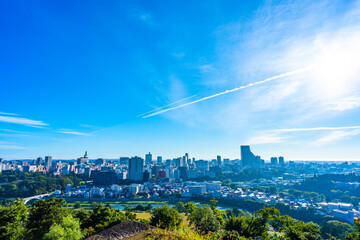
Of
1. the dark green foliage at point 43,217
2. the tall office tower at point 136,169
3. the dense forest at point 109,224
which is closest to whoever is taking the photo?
the dense forest at point 109,224

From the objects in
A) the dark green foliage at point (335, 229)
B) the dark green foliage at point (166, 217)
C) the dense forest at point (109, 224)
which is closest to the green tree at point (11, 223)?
the dense forest at point (109, 224)

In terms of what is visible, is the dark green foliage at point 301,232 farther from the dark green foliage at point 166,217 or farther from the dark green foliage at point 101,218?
the dark green foliage at point 101,218

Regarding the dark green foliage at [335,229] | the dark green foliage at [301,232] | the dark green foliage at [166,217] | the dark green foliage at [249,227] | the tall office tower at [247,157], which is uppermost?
the tall office tower at [247,157]

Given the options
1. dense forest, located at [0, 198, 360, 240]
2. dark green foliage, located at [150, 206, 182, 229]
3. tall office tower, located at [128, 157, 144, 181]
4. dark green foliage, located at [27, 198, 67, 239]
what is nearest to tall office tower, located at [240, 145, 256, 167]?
tall office tower, located at [128, 157, 144, 181]

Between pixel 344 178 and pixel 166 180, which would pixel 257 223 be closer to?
pixel 166 180

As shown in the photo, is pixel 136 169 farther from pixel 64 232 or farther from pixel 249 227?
pixel 64 232

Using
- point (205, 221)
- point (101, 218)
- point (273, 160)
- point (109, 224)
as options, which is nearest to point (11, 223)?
point (101, 218)

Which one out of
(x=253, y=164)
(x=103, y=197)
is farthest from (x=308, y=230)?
(x=253, y=164)

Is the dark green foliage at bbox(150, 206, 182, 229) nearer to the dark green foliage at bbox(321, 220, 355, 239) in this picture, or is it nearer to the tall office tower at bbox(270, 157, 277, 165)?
the dark green foliage at bbox(321, 220, 355, 239)

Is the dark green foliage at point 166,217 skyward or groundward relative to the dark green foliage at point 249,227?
groundward
